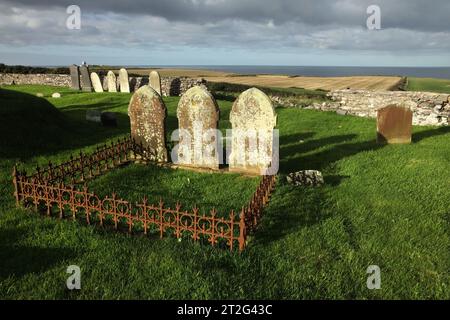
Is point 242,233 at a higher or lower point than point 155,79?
lower

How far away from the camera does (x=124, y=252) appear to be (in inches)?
225

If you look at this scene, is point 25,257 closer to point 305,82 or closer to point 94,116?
point 94,116

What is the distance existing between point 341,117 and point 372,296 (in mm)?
15597

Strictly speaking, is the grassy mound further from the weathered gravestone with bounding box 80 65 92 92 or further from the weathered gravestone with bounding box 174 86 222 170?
the weathered gravestone with bounding box 80 65 92 92

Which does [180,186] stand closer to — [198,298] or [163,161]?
[163,161]

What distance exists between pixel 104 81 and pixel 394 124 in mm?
22573

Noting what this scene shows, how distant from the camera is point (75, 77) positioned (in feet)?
96.7

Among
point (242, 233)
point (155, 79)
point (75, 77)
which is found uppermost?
point (75, 77)

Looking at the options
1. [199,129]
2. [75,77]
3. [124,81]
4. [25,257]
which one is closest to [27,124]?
[199,129]

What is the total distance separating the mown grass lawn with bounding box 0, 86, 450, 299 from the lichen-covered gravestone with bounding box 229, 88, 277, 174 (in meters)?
0.62

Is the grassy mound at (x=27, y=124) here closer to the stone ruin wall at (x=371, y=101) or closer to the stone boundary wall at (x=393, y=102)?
the stone ruin wall at (x=371, y=101)

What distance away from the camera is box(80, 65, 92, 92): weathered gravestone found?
93.7 ft

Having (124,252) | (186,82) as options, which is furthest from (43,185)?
(186,82)

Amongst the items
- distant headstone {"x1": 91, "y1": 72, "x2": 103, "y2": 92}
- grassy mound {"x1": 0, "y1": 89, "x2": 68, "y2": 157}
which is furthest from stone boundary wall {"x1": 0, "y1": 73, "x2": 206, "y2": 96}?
grassy mound {"x1": 0, "y1": 89, "x2": 68, "y2": 157}
